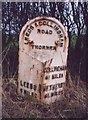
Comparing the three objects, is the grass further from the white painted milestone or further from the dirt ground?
the white painted milestone

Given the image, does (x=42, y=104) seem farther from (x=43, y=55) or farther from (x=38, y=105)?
(x=43, y=55)

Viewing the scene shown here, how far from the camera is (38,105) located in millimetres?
5008

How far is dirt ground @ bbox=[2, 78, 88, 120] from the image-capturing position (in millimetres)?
5000

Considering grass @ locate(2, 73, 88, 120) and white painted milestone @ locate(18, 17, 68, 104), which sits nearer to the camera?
white painted milestone @ locate(18, 17, 68, 104)

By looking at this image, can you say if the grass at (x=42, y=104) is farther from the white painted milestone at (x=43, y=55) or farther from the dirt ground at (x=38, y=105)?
the white painted milestone at (x=43, y=55)

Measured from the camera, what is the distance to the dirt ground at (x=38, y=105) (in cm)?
500

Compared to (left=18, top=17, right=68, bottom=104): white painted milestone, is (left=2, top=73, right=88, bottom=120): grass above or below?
below

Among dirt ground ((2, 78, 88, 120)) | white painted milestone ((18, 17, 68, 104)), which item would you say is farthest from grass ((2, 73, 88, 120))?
white painted milestone ((18, 17, 68, 104))

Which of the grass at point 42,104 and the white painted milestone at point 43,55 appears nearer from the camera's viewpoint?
the white painted milestone at point 43,55

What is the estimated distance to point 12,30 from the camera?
4.97m

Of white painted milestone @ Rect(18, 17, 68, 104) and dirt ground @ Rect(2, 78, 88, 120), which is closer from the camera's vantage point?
white painted milestone @ Rect(18, 17, 68, 104)

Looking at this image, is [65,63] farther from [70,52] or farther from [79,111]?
[79,111]

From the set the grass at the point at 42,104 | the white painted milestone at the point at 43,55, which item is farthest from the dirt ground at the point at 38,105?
the white painted milestone at the point at 43,55

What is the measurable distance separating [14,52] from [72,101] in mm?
862
